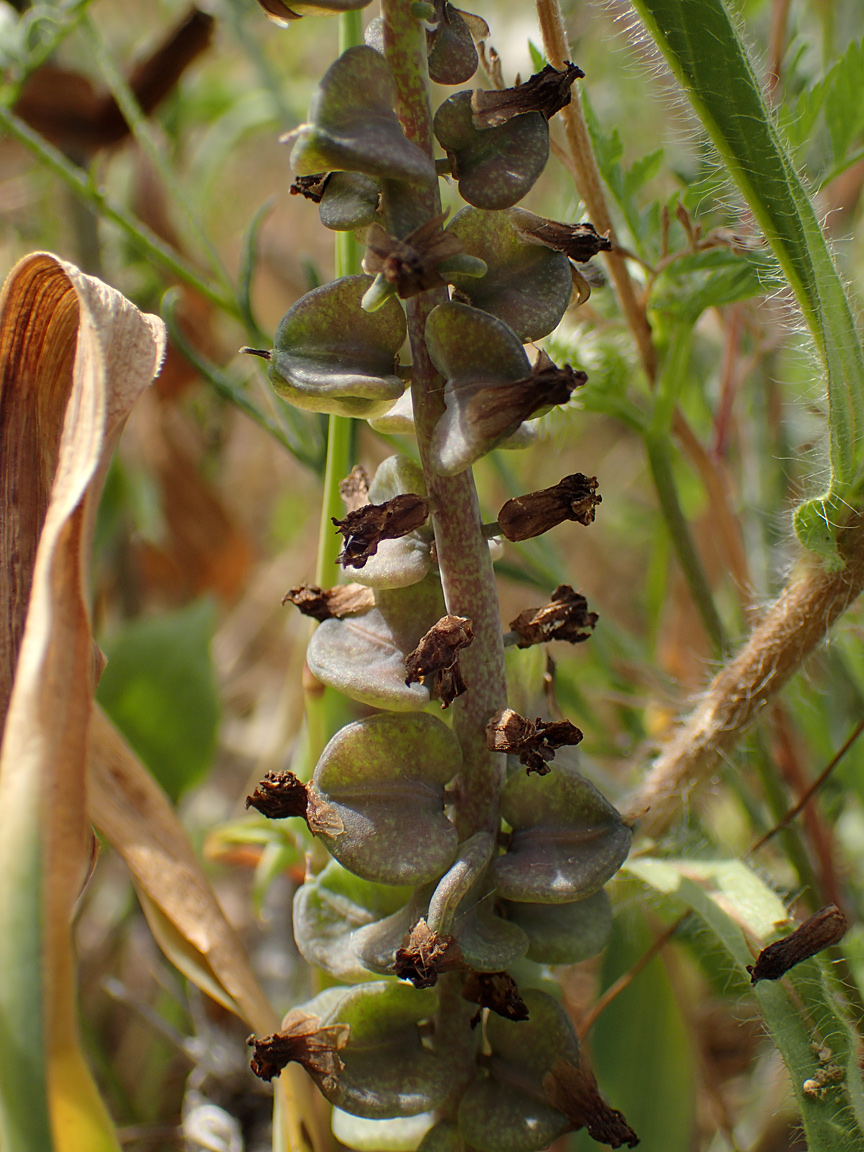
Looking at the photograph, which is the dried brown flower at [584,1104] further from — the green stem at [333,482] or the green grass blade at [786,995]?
the green stem at [333,482]

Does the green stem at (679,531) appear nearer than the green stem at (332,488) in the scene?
No

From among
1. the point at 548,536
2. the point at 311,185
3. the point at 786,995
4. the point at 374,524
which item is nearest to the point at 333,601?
the point at 374,524

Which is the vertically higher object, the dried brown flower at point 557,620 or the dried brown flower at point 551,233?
the dried brown flower at point 551,233

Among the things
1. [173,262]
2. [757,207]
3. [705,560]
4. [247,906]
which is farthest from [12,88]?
[247,906]

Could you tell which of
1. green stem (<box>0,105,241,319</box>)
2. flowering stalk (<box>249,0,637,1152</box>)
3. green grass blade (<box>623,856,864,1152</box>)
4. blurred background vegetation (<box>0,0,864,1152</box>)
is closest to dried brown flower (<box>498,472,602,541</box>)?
flowering stalk (<box>249,0,637,1152</box>)

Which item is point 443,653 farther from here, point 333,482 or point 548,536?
point 548,536

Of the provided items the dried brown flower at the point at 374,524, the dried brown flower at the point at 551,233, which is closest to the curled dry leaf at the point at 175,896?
the dried brown flower at the point at 374,524
